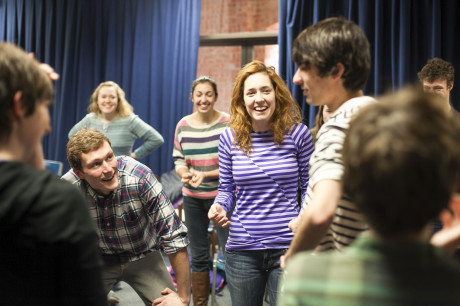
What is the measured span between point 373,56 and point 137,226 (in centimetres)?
265

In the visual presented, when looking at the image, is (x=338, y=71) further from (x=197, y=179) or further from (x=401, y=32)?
(x=401, y=32)

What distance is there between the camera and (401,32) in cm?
352

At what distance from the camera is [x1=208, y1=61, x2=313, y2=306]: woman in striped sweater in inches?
66.1

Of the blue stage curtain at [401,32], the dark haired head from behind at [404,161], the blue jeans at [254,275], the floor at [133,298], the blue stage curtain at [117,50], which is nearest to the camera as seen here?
the dark haired head from behind at [404,161]

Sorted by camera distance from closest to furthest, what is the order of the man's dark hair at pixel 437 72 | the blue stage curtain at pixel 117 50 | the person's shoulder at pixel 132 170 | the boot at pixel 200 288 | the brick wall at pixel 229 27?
the person's shoulder at pixel 132 170, the man's dark hair at pixel 437 72, the boot at pixel 200 288, the brick wall at pixel 229 27, the blue stage curtain at pixel 117 50

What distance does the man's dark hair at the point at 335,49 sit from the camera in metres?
1.03

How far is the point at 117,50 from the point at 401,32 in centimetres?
304

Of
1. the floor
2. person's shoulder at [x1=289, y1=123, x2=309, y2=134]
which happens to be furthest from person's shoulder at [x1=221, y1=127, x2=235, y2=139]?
the floor

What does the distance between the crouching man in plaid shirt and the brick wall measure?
2.87 metres

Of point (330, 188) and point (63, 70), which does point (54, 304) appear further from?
point (63, 70)

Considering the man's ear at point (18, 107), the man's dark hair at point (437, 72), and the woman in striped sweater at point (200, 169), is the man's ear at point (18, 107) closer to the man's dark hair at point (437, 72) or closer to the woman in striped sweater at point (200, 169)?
the woman in striped sweater at point (200, 169)

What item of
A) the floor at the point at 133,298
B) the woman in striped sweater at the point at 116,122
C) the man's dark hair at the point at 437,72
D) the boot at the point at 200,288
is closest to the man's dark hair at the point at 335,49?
the man's dark hair at the point at 437,72

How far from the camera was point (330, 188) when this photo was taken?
0.94 meters

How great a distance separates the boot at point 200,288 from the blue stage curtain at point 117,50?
6.74 ft
